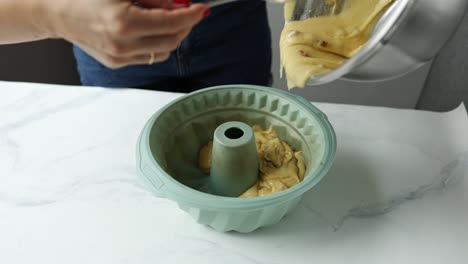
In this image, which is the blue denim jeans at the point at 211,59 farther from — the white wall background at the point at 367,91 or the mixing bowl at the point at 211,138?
the white wall background at the point at 367,91

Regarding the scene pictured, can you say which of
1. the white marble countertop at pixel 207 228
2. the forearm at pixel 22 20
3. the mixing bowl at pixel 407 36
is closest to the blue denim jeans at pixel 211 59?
the white marble countertop at pixel 207 228

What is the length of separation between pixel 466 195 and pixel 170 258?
0.32 metres

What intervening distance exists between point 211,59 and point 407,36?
391 millimetres

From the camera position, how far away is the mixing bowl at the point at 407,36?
35 centimetres

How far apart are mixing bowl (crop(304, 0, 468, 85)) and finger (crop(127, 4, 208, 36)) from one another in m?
0.12

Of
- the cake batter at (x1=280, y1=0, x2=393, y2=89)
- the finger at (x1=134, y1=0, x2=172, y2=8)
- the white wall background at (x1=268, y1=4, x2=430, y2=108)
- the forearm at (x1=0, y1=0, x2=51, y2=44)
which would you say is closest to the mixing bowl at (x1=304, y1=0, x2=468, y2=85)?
the cake batter at (x1=280, y1=0, x2=393, y2=89)

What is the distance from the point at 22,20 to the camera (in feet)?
1.60

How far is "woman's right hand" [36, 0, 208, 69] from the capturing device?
40cm

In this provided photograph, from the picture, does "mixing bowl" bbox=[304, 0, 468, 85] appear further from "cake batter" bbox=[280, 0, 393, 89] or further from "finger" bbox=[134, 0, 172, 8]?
"finger" bbox=[134, 0, 172, 8]

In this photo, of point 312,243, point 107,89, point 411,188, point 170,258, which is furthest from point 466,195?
point 107,89

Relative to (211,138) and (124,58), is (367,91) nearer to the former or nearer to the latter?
(211,138)

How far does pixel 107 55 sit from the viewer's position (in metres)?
0.45

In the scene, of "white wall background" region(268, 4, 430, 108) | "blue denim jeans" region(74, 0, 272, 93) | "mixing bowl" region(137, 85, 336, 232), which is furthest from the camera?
"white wall background" region(268, 4, 430, 108)

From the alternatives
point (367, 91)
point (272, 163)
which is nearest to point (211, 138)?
point (272, 163)
